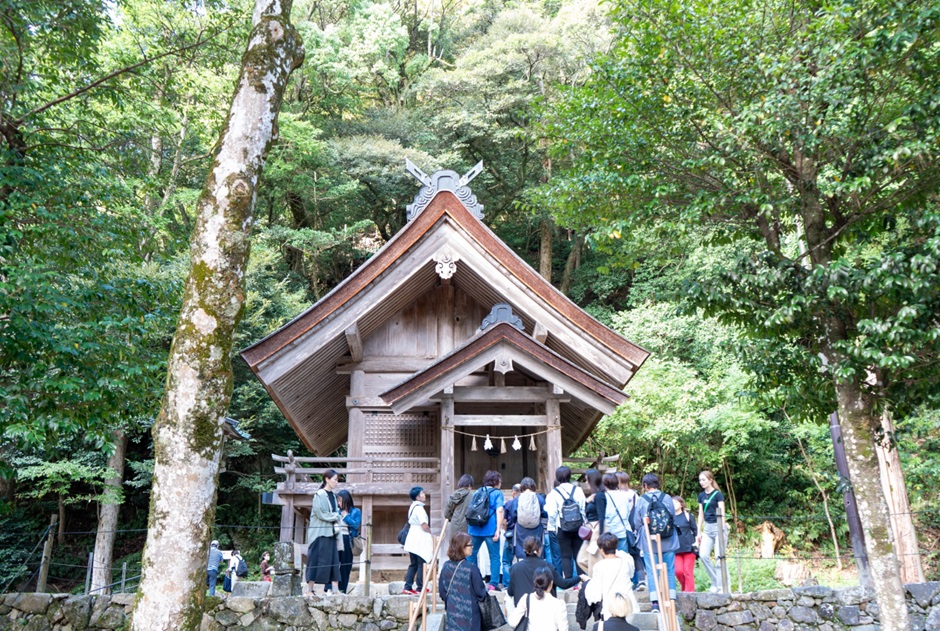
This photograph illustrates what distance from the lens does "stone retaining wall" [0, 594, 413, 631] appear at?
766 cm

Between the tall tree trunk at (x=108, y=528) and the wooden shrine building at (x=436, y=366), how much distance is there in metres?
7.27

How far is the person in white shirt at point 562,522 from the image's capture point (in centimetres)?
756

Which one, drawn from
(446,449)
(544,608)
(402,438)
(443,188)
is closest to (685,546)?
(544,608)

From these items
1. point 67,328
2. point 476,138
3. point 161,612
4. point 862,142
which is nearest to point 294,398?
point 67,328

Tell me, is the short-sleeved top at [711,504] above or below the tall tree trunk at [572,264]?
below

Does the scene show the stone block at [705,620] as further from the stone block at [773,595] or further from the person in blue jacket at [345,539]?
the person in blue jacket at [345,539]

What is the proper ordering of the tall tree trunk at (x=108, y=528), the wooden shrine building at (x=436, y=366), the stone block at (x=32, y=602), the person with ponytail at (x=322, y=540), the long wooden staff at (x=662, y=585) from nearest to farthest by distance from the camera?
the long wooden staff at (x=662, y=585) → the stone block at (x=32, y=602) → the person with ponytail at (x=322, y=540) → the wooden shrine building at (x=436, y=366) → the tall tree trunk at (x=108, y=528)

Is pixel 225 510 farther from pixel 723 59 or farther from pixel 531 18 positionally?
pixel 531 18

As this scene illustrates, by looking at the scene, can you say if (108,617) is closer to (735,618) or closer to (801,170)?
(735,618)

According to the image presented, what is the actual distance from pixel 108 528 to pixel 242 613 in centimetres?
1247

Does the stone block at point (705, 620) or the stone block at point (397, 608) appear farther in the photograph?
the stone block at point (705, 620)

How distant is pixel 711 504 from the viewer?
28.3 ft

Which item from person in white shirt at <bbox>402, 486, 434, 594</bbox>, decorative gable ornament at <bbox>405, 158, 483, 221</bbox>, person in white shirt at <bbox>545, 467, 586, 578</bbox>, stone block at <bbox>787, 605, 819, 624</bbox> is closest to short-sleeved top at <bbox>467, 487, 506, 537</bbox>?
person in white shirt at <bbox>545, 467, 586, 578</bbox>

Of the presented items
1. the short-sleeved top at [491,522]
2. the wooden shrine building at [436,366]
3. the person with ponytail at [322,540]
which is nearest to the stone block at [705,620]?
the short-sleeved top at [491,522]
